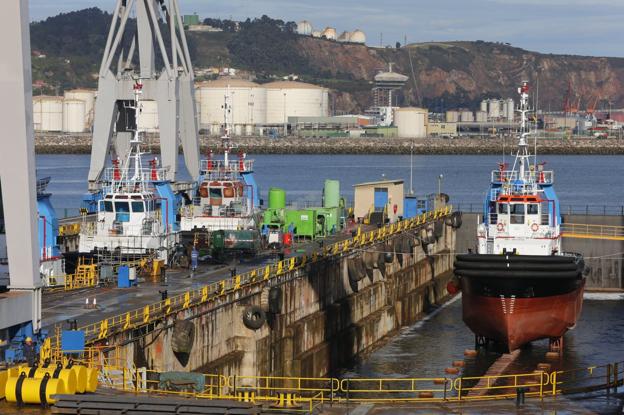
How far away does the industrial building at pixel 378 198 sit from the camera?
78.7 m

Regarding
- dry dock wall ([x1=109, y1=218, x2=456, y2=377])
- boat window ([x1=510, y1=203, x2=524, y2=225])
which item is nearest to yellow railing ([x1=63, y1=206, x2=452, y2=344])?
dry dock wall ([x1=109, y1=218, x2=456, y2=377])

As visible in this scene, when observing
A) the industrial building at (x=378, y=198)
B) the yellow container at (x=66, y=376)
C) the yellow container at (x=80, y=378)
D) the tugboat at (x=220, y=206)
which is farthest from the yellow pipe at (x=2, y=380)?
Answer: the industrial building at (x=378, y=198)

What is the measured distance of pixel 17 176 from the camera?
1143 inches

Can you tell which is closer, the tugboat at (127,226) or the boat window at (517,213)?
the tugboat at (127,226)

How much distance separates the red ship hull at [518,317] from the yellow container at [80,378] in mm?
25463

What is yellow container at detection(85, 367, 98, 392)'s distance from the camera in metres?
27.2

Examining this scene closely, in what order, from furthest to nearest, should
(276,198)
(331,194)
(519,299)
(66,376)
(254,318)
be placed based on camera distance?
(331,194) → (276,198) → (519,299) → (254,318) → (66,376)

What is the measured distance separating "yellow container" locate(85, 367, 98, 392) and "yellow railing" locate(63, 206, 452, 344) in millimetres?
4641

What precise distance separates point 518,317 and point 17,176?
84.3 ft

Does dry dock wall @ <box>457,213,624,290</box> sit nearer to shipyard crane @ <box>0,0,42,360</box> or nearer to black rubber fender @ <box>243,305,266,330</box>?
black rubber fender @ <box>243,305,266,330</box>

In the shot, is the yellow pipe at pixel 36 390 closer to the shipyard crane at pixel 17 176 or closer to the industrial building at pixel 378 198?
the shipyard crane at pixel 17 176

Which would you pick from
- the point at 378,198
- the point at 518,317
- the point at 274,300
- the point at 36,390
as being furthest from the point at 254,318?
the point at 378,198

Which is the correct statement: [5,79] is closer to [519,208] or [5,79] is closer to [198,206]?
[519,208]

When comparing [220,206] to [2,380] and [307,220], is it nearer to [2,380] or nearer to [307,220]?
[307,220]
